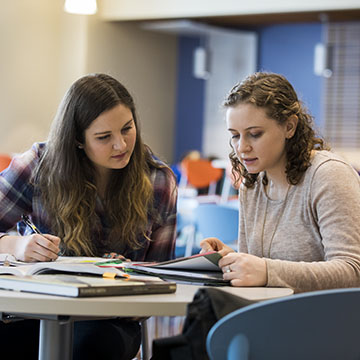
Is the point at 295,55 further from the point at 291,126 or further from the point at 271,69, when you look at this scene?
the point at 291,126

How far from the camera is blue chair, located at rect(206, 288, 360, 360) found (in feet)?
3.94

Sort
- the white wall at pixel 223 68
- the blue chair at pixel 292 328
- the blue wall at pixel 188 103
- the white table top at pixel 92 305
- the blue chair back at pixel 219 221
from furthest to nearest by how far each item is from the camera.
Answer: the blue wall at pixel 188 103, the white wall at pixel 223 68, the blue chair back at pixel 219 221, the white table top at pixel 92 305, the blue chair at pixel 292 328

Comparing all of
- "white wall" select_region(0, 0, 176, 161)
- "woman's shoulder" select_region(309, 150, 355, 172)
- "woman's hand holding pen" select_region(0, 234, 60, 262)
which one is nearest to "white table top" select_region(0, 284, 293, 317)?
"woman's hand holding pen" select_region(0, 234, 60, 262)

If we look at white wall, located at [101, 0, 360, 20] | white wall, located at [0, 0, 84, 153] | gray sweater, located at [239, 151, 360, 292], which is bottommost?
gray sweater, located at [239, 151, 360, 292]

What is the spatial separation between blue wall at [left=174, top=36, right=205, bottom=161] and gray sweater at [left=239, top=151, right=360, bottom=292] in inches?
316

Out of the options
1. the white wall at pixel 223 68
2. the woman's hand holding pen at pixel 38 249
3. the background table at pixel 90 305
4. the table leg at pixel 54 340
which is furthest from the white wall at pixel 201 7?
the background table at pixel 90 305

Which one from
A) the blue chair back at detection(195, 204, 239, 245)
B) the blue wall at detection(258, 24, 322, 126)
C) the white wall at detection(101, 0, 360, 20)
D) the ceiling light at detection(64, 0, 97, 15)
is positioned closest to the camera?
the blue chair back at detection(195, 204, 239, 245)

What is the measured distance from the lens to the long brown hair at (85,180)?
7.14 feet

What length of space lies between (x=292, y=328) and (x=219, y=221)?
2730 millimetres

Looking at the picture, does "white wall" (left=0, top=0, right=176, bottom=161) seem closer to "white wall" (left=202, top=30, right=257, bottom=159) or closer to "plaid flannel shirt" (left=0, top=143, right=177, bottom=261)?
"white wall" (left=202, top=30, right=257, bottom=159)

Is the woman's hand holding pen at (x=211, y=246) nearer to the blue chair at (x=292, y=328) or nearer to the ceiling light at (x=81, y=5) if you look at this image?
the blue chair at (x=292, y=328)

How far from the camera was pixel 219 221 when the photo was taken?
396cm

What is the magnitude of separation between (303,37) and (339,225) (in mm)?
7671

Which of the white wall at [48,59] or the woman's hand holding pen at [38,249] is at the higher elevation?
the white wall at [48,59]
